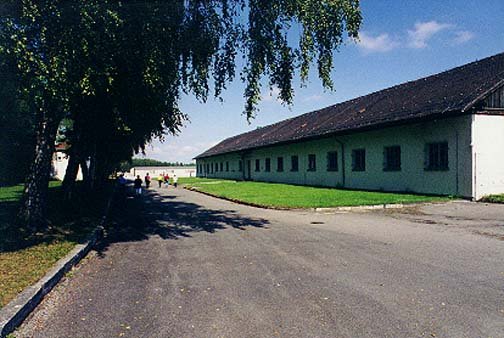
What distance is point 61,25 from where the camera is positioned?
659 cm

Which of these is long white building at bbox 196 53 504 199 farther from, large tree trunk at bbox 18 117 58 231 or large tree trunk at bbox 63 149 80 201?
large tree trunk at bbox 63 149 80 201

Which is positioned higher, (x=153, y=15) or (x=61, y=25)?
(x=153, y=15)

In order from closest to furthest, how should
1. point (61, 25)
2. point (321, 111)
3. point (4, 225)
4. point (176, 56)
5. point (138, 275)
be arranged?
point (138, 275) → point (61, 25) → point (176, 56) → point (4, 225) → point (321, 111)

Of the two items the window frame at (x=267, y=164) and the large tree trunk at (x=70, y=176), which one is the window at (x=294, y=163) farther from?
the large tree trunk at (x=70, y=176)

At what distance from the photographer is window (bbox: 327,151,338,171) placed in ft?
80.4

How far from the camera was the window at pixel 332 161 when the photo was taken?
24.5 metres

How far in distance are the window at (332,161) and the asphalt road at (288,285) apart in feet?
48.4

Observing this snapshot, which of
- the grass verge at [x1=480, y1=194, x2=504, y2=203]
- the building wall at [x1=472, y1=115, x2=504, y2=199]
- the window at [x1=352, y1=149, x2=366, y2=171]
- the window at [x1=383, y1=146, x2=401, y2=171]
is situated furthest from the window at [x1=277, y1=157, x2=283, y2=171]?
the grass verge at [x1=480, y1=194, x2=504, y2=203]

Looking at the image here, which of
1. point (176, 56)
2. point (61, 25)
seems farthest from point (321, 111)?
point (61, 25)

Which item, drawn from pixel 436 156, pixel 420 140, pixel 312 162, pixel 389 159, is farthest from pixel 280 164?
pixel 436 156

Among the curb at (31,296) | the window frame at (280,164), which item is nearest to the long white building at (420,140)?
the window frame at (280,164)

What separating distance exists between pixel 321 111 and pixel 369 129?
15217 mm

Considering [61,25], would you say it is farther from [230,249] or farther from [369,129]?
[369,129]

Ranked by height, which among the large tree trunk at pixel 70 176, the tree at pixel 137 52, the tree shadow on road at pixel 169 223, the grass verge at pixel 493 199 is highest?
the tree at pixel 137 52
